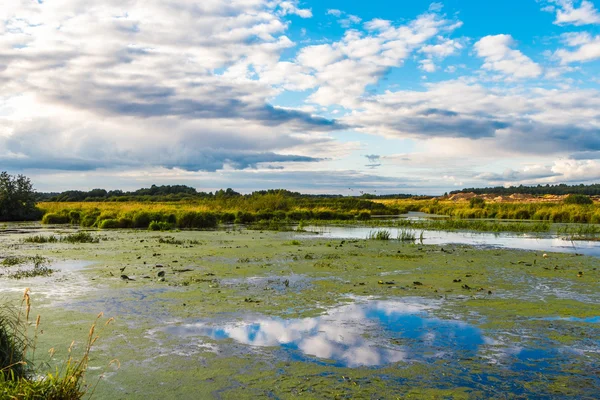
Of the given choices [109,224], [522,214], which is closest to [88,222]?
[109,224]

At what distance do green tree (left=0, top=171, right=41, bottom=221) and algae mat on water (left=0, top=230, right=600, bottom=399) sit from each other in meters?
26.5

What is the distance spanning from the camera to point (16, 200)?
37.4 metres

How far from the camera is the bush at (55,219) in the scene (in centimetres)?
3553

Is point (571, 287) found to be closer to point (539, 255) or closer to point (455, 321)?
point (455, 321)

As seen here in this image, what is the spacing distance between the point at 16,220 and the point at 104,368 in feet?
125

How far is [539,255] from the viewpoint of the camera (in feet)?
57.3

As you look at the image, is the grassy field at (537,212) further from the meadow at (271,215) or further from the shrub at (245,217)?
the shrub at (245,217)

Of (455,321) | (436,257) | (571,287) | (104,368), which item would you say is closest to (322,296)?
(455,321)

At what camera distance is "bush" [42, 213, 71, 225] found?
117 ft

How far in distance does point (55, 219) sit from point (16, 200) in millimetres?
4238

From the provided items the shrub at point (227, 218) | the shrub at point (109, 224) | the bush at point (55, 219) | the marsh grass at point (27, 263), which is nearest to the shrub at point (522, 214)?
the shrub at point (227, 218)

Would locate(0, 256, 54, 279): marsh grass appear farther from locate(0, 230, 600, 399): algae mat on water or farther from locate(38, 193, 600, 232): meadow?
locate(38, 193, 600, 232): meadow

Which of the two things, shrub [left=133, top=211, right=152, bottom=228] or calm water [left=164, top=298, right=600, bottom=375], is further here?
shrub [left=133, top=211, right=152, bottom=228]

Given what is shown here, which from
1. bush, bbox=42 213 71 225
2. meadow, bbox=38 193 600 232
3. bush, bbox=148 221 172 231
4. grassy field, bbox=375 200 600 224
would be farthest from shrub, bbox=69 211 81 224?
grassy field, bbox=375 200 600 224
